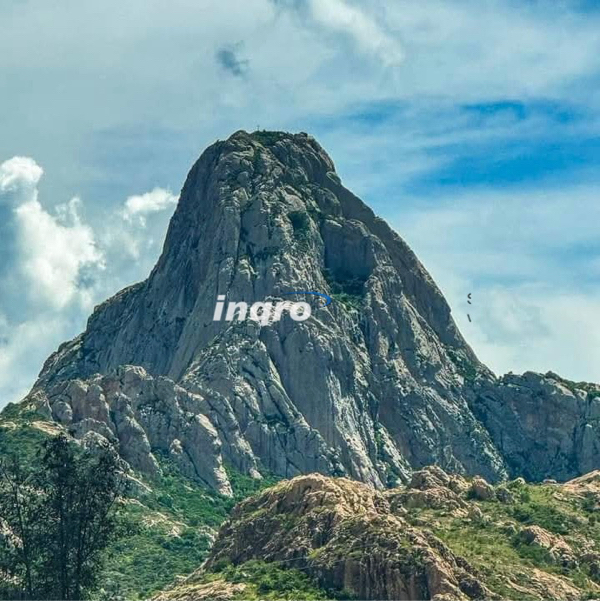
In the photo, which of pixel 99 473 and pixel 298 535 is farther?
pixel 298 535

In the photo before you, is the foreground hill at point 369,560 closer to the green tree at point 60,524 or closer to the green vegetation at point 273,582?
the green vegetation at point 273,582

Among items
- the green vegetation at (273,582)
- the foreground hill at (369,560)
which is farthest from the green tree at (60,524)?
the foreground hill at (369,560)

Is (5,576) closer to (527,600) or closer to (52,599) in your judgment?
(52,599)

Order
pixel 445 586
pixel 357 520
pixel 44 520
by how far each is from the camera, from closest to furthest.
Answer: pixel 44 520
pixel 445 586
pixel 357 520

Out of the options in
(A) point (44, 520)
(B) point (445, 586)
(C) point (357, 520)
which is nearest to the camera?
(A) point (44, 520)

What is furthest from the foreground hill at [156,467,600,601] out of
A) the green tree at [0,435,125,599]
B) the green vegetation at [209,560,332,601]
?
the green tree at [0,435,125,599]

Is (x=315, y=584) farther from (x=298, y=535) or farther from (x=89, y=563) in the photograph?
(x=89, y=563)

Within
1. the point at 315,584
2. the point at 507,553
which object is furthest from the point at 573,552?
the point at 315,584

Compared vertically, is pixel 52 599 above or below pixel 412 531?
below
